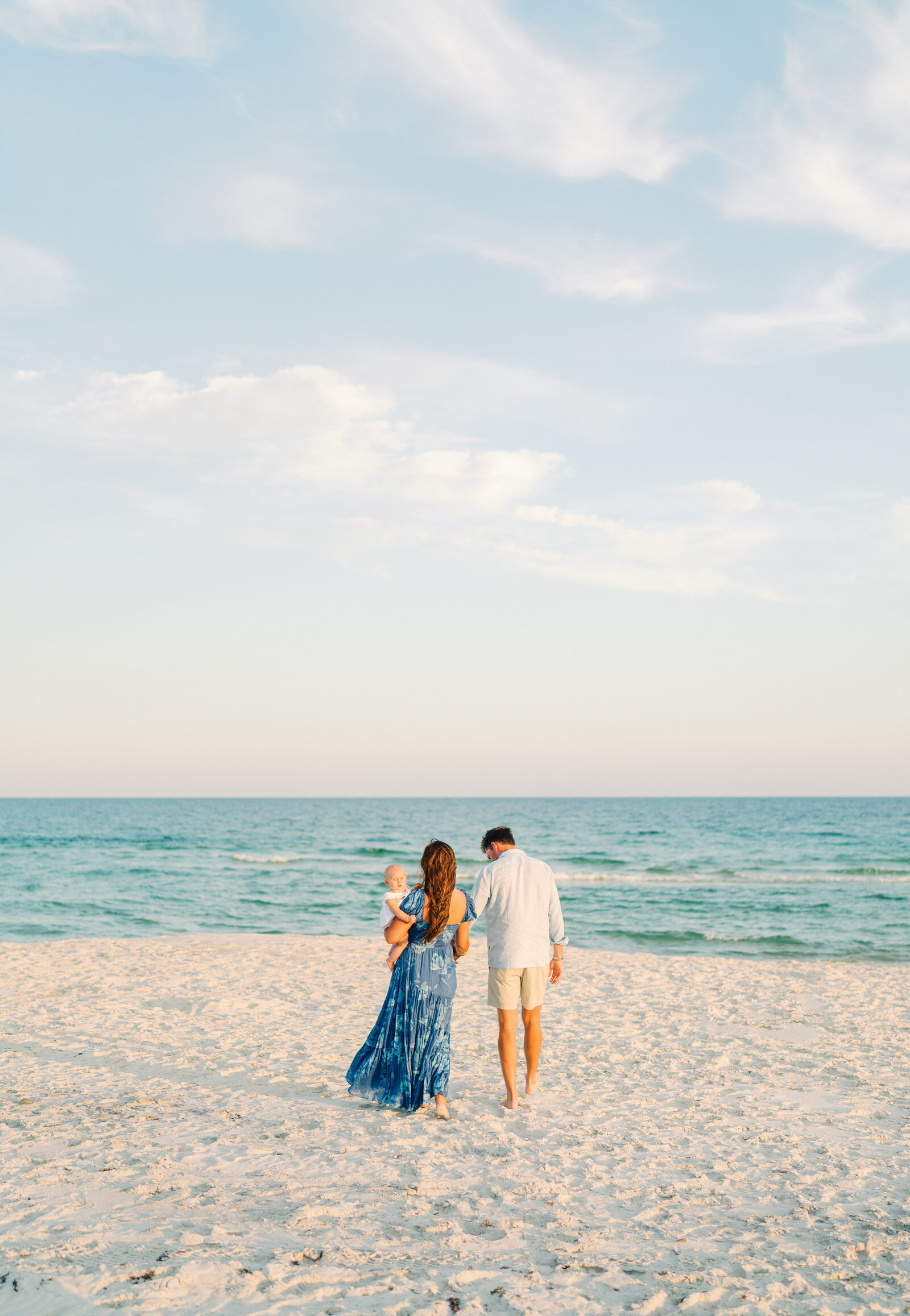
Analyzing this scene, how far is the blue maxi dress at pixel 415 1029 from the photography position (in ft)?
20.0

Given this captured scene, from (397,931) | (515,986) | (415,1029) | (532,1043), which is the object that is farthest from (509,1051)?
(397,931)

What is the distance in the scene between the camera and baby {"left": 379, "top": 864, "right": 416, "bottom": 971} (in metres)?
6.04

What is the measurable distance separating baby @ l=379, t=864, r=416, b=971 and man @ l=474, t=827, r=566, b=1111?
1.60 ft

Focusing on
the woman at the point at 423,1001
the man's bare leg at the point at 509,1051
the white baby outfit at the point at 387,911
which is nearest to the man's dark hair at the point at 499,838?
the woman at the point at 423,1001

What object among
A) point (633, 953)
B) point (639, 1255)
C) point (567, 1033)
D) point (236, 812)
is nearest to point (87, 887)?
point (633, 953)

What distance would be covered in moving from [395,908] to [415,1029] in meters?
0.85

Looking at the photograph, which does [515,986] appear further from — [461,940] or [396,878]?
[396,878]

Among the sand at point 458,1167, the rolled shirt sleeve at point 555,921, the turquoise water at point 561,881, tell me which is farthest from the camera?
the turquoise water at point 561,881

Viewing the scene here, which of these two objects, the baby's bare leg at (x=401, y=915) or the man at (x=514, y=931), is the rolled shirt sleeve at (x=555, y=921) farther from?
the baby's bare leg at (x=401, y=915)

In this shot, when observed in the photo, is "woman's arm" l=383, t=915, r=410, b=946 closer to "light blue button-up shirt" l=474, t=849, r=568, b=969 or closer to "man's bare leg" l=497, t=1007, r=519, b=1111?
"light blue button-up shirt" l=474, t=849, r=568, b=969

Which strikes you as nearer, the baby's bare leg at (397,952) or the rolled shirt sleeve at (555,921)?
the baby's bare leg at (397,952)

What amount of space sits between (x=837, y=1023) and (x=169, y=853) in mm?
36543

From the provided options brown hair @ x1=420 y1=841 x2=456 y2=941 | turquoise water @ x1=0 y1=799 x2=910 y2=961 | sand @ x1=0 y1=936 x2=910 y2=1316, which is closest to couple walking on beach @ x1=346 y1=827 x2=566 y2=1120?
brown hair @ x1=420 y1=841 x2=456 y2=941

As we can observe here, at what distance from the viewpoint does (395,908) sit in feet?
19.8
